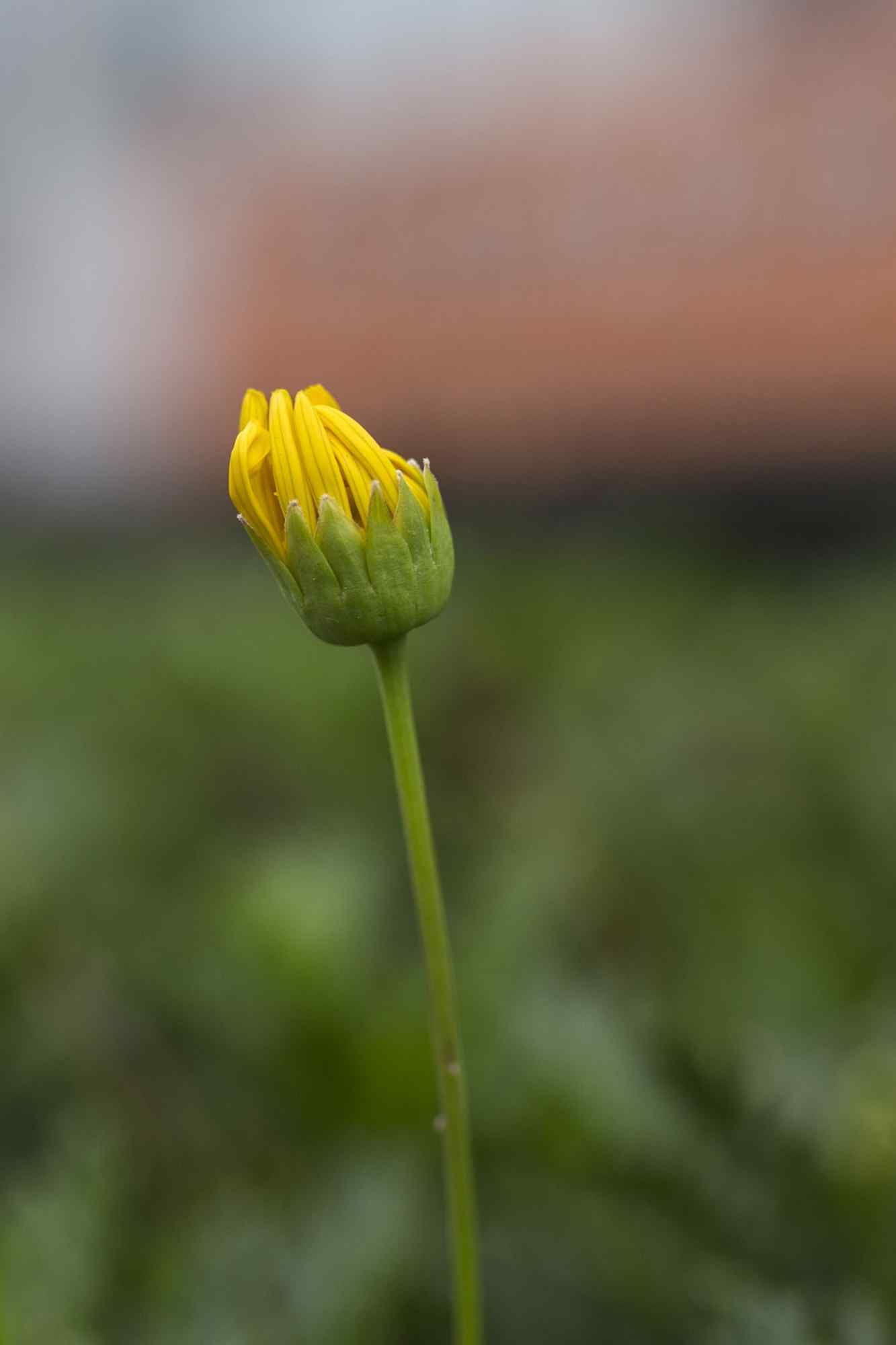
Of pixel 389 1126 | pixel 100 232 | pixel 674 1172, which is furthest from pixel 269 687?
pixel 100 232

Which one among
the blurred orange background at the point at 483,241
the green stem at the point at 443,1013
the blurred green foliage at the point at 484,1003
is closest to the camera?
the green stem at the point at 443,1013

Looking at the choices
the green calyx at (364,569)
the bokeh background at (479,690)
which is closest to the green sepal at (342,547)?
the green calyx at (364,569)

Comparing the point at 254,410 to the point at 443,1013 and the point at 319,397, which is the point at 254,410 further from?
the point at 443,1013

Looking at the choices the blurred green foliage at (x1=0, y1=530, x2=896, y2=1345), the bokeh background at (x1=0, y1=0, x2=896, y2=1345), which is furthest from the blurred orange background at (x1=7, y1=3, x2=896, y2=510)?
the blurred green foliage at (x1=0, y1=530, x2=896, y2=1345)

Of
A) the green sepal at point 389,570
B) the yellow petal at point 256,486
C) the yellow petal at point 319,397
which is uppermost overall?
the yellow petal at point 319,397

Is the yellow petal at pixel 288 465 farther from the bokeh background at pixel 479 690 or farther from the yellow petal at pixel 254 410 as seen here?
the bokeh background at pixel 479 690

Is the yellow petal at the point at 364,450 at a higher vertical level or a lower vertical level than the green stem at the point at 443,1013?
higher

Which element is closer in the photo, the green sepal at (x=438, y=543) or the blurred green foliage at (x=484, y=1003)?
the green sepal at (x=438, y=543)

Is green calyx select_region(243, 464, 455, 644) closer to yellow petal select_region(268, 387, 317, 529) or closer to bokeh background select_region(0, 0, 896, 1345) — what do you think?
yellow petal select_region(268, 387, 317, 529)

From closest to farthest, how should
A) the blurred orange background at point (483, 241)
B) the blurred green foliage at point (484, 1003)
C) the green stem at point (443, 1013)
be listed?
the green stem at point (443, 1013) < the blurred green foliage at point (484, 1003) < the blurred orange background at point (483, 241)
